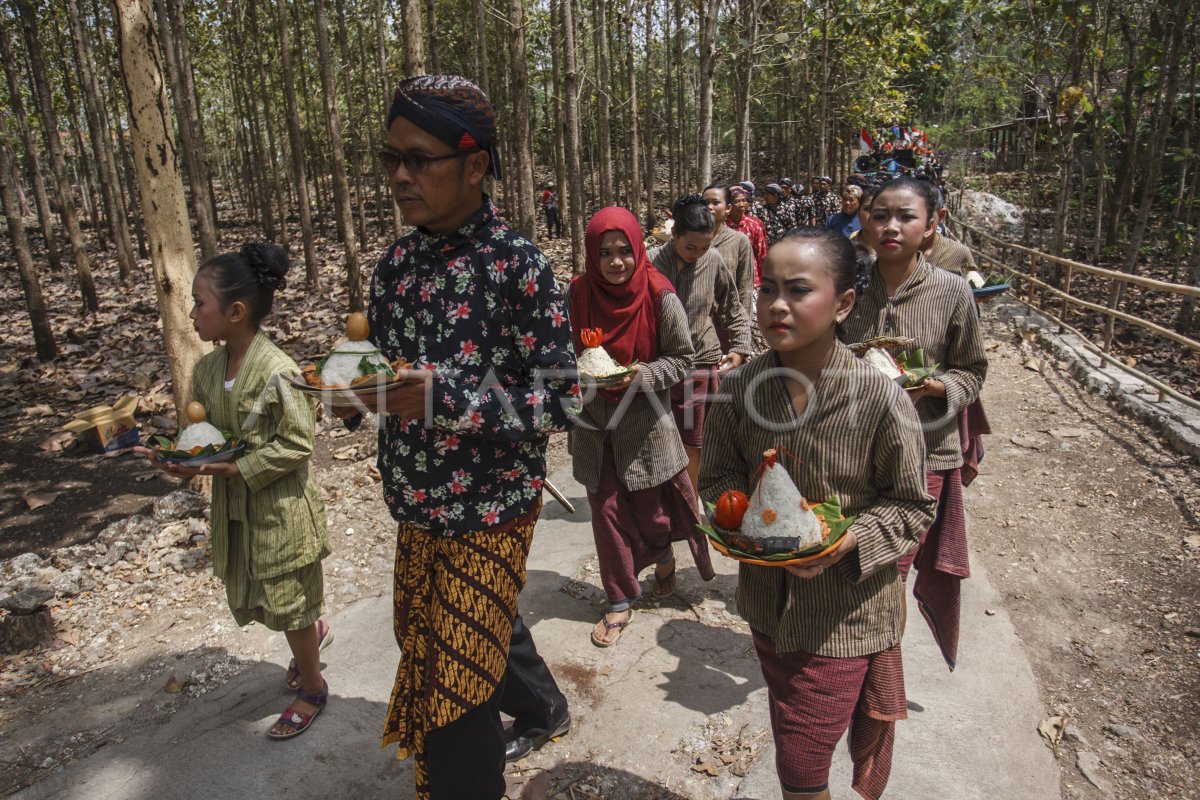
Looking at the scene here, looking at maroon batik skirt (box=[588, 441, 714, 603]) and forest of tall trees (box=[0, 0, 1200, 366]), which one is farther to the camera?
forest of tall trees (box=[0, 0, 1200, 366])

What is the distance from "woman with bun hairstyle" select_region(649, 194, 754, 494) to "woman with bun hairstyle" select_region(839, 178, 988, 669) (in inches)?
49.9

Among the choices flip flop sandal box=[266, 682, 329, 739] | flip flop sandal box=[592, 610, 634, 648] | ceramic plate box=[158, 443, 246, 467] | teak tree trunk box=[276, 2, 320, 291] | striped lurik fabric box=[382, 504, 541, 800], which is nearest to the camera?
striped lurik fabric box=[382, 504, 541, 800]

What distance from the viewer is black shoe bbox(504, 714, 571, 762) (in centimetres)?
278

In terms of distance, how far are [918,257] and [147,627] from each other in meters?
4.09

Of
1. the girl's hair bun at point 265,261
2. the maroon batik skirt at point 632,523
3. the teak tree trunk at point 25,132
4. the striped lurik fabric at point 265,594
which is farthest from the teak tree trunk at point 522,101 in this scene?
the teak tree trunk at point 25,132

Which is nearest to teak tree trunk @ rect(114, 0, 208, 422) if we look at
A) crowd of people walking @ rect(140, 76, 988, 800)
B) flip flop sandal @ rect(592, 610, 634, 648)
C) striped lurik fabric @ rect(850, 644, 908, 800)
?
crowd of people walking @ rect(140, 76, 988, 800)

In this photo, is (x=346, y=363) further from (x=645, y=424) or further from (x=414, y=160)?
(x=645, y=424)

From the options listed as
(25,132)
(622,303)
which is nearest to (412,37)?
(622,303)

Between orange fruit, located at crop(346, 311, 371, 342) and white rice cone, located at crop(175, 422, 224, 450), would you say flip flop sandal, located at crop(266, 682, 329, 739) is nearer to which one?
white rice cone, located at crop(175, 422, 224, 450)

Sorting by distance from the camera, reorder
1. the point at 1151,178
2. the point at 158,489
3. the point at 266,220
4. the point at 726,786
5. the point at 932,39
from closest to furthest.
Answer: the point at 726,786 → the point at 158,489 → the point at 1151,178 → the point at 266,220 → the point at 932,39

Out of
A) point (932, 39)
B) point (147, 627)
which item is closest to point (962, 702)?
point (147, 627)

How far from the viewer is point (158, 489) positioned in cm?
623

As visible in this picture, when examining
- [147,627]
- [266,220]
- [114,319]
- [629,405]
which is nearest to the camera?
[629,405]

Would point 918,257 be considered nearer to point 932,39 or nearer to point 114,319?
point 114,319
